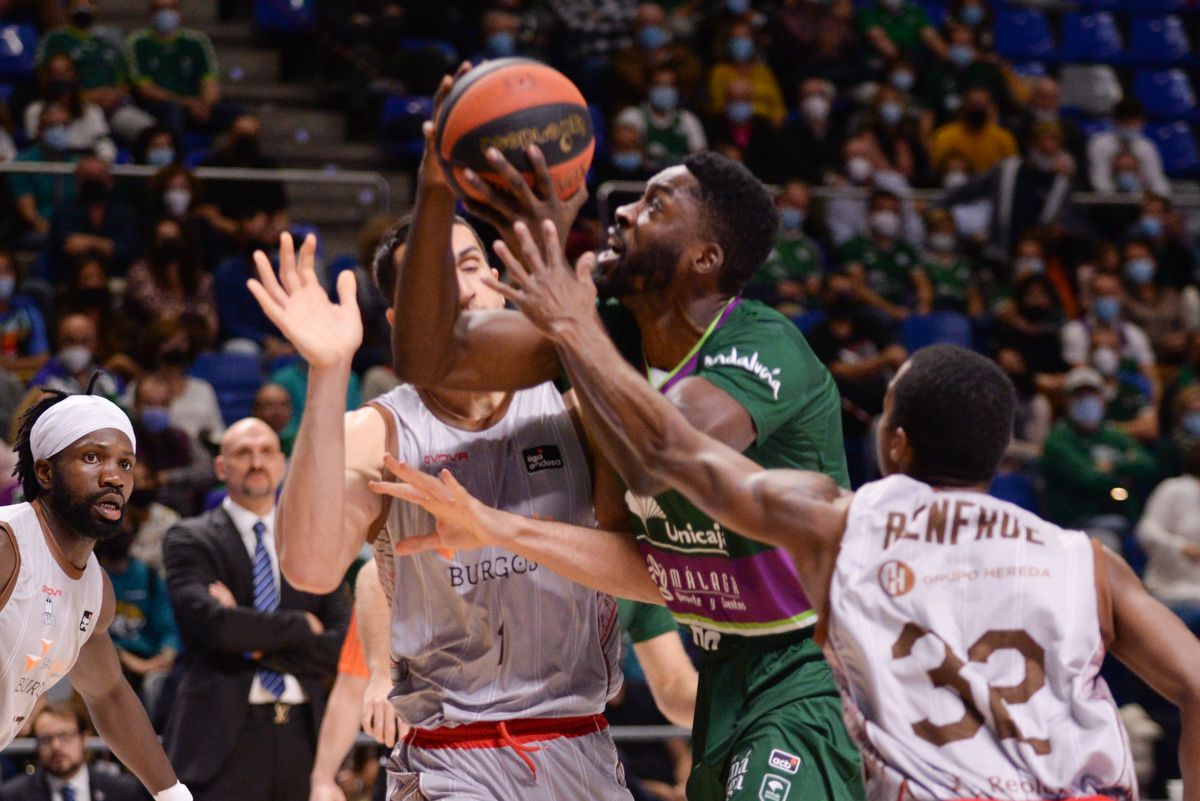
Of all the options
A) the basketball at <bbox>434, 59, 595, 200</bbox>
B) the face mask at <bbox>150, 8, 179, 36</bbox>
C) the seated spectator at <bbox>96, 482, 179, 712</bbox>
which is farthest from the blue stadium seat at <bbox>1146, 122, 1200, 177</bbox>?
the basketball at <bbox>434, 59, 595, 200</bbox>

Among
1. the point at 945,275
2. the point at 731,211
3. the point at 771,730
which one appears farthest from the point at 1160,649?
the point at 945,275

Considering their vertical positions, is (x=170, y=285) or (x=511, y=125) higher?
(x=511, y=125)

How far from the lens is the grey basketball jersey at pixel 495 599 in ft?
13.6

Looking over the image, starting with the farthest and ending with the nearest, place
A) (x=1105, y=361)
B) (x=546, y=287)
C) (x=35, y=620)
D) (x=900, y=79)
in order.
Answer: (x=900, y=79) < (x=1105, y=361) < (x=35, y=620) < (x=546, y=287)

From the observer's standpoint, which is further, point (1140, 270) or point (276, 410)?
point (1140, 270)

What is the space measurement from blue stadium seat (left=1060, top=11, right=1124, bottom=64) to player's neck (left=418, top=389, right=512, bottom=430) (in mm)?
13101

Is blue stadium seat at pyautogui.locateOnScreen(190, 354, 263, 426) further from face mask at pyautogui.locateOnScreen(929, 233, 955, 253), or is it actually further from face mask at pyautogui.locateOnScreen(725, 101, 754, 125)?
face mask at pyautogui.locateOnScreen(929, 233, 955, 253)

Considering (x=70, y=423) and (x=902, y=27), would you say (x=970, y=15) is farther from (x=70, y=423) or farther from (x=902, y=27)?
(x=70, y=423)

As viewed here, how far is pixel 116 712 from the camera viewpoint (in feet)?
15.8

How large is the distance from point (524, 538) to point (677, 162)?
29.2ft

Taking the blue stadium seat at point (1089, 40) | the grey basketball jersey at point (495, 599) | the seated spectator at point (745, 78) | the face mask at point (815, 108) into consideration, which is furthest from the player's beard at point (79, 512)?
the blue stadium seat at point (1089, 40)

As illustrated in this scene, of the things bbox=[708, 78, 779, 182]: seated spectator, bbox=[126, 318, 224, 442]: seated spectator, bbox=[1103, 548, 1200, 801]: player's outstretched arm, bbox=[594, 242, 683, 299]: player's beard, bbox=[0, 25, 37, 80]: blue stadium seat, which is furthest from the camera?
bbox=[708, 78, 779, 182]: seated spectator

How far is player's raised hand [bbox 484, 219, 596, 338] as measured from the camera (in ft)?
11.4

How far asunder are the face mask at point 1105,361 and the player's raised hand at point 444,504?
28.3 feet
